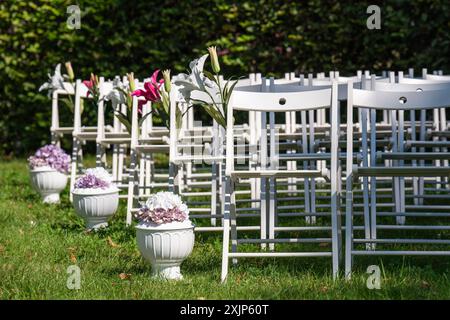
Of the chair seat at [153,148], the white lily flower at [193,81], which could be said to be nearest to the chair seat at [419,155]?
the white lily flower at [193,81]

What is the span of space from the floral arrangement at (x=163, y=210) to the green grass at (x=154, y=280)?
30 centimetres

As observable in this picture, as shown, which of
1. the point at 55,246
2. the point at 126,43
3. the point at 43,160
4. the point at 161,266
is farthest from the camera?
the point at 126,43

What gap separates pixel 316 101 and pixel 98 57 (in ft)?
19.0

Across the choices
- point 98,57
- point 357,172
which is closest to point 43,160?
point 98,57

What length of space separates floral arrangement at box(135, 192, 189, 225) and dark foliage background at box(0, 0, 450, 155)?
544cm

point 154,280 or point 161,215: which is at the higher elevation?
point 161,215

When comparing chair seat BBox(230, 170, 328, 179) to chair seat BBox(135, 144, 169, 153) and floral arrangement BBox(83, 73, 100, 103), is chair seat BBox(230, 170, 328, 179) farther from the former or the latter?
floral arrangement BBox(83, 73, 100, 103)

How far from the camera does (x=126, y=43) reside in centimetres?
948

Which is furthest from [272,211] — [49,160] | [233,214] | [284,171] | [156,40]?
[156,40]

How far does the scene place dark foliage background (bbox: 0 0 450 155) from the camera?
941 centimetres

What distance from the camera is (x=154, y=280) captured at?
398 centimetres

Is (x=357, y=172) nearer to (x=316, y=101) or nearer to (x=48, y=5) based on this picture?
(x=316, y=101)

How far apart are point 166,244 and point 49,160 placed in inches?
123

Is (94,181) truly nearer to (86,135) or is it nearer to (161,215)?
(86,135)
